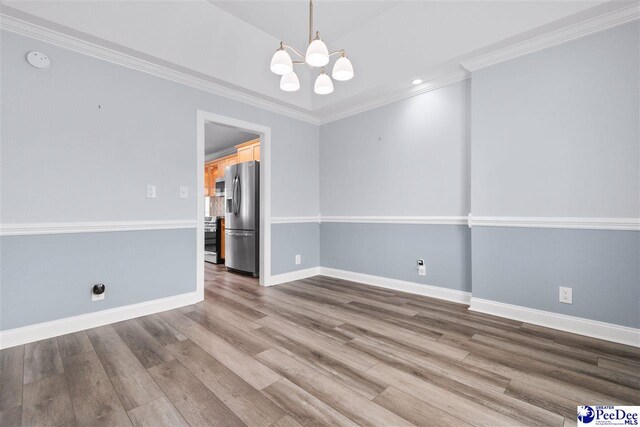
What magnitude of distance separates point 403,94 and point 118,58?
9.57ft

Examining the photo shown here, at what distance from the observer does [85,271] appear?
2420 millimetres

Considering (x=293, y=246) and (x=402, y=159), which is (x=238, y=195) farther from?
(x=402, y=159)

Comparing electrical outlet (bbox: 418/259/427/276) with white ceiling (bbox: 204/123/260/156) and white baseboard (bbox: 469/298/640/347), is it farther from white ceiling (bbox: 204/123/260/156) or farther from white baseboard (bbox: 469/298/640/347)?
white ceiling (bbox: 204/123/260/156)

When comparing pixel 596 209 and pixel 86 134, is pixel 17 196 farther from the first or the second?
pixel 596 209

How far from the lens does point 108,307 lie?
2527 mm

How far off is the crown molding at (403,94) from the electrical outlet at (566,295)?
214cm

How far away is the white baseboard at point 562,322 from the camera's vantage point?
2068 millimetres

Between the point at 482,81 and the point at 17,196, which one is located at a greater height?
the point at 482,81

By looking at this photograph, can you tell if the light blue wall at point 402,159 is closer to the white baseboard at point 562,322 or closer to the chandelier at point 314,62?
the white baseboard at point 562,322

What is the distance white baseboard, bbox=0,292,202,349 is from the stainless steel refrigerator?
1.32m

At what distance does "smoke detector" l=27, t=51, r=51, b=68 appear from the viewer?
2.19 meters

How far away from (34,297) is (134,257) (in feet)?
2.31

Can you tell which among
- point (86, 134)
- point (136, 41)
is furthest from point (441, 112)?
point (86, 134)

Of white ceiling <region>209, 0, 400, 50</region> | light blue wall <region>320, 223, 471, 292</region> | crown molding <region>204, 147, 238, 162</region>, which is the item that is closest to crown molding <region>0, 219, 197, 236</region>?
light blue wall <region>320, 223, 471, 292</region>
